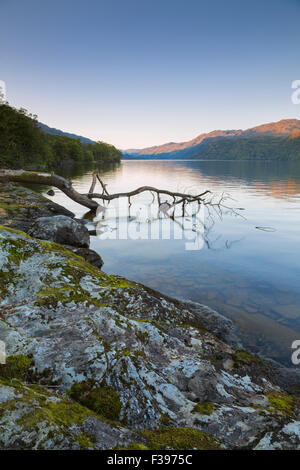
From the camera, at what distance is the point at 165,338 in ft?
16.7

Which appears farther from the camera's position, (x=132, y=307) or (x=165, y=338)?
(x=132, y=307)

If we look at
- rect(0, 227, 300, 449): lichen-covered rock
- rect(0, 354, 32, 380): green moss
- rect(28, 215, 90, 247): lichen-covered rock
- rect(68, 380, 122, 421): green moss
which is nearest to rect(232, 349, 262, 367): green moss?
rect(0, 227, 300, 449): lichen-covered rock

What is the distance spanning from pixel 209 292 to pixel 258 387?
21.3 ft

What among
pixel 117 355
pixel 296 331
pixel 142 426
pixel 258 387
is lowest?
pixel 296 331

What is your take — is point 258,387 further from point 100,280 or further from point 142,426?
point 100,280

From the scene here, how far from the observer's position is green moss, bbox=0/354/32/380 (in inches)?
131

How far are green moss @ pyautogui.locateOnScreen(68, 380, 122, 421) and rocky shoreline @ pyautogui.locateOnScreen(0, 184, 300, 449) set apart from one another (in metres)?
0.01

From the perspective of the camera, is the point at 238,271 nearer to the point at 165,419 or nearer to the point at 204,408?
A: the point at 204,408

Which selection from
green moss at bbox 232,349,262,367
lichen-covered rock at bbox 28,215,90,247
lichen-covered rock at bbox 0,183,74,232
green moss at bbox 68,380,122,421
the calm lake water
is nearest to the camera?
green moss at bbox 68,380,122,421

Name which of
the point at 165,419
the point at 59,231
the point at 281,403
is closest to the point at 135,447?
the point at 165,419

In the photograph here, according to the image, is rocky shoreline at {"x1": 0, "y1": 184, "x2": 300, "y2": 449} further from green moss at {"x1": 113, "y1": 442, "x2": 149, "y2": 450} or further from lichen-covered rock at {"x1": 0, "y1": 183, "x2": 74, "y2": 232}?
lichen-covered rock at {"x1": 0, "y1": 183, "x2": 74, "y2": 232}

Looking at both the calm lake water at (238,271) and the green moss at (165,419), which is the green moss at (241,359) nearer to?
the calm lake water at (238,271)
